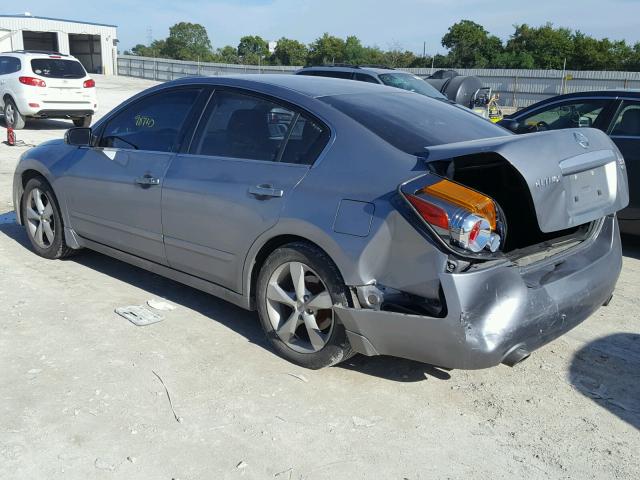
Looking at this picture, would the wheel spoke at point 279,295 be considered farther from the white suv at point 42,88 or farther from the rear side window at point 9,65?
the rear side window at point 9,65

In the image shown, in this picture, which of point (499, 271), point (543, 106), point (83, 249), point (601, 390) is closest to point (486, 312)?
point (499, 271)

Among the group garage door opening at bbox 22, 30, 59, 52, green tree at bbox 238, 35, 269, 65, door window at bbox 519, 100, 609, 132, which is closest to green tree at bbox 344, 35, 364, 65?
green tree at bbox 238, 35, 269, 65

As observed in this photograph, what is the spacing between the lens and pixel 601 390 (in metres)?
3.54

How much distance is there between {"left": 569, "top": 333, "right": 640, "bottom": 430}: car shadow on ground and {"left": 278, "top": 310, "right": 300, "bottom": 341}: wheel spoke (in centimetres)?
161

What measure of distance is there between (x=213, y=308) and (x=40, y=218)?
1989 mm

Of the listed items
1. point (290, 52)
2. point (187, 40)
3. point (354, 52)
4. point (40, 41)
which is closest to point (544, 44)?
point (354, 52)

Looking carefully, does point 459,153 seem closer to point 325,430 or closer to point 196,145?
point 325,430

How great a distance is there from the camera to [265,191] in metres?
3.67

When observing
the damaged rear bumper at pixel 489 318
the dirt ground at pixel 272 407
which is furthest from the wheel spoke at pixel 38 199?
the damaged rear bumper at pixel 489 318

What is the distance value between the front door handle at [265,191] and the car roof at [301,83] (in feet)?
2.03

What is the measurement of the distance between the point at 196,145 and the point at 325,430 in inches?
82.1

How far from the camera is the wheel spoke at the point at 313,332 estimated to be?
3.57m

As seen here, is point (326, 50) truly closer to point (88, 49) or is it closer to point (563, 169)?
point (88, 49)

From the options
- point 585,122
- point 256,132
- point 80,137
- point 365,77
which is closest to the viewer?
point 256,132
